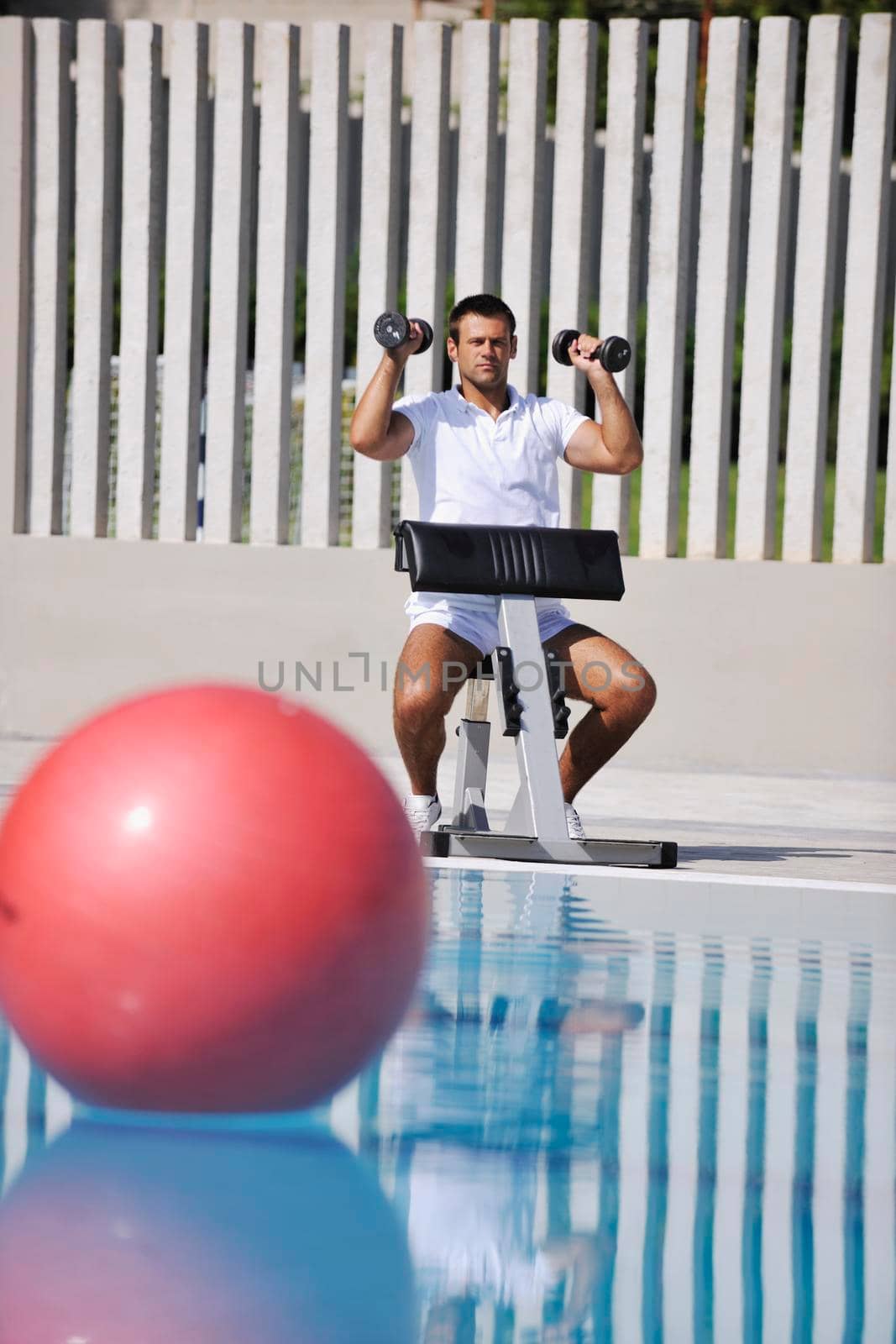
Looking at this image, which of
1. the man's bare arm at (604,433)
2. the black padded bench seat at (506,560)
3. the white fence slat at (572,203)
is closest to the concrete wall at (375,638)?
the white fence slat at (572,203)

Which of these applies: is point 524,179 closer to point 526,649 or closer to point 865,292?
point 865,292

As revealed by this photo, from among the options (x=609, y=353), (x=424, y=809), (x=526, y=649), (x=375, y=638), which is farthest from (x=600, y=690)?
(x=375, y=638)

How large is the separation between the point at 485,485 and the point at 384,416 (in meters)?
0.34

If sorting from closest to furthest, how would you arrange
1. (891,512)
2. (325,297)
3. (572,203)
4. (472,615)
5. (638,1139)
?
1. (638,1139)
2. (472,615)
3. (891,512)
4. (572,203)
5. (325,297)

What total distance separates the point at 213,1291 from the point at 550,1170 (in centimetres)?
60

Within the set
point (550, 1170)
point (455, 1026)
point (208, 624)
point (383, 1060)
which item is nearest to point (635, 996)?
point (455, 1026)

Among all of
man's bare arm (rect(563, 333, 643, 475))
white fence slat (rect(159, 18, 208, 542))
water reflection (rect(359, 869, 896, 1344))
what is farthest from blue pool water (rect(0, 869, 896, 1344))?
white fence slat (rect(159, 18, 208, 542))

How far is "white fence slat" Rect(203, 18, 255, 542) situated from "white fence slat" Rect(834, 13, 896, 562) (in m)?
2.33

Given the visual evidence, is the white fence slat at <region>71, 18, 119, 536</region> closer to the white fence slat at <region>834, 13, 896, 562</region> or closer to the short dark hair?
the white fence slat at <region>834, 13, 896, 562</region>

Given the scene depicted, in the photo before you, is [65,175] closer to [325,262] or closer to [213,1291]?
[325,262]

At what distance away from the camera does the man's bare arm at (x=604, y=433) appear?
537 cm

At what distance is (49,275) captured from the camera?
8242mm

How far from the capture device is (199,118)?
8180 mm

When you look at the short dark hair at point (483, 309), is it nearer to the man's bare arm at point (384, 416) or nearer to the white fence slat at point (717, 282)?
the man's bare arm at point (384, 416)
